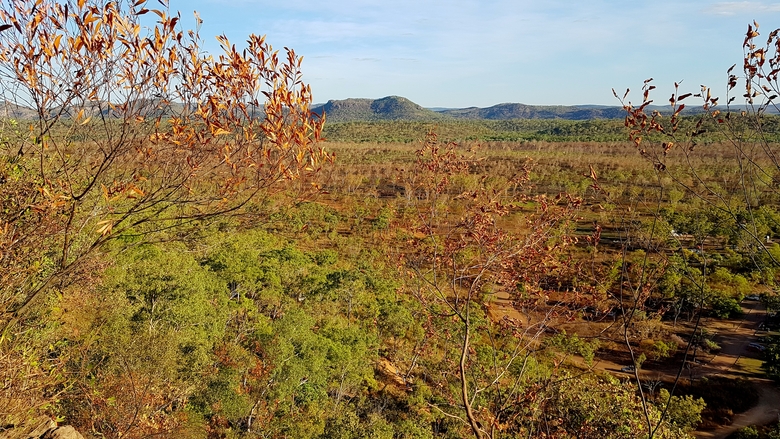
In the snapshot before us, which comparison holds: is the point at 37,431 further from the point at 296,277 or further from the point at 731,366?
the point at 731,366

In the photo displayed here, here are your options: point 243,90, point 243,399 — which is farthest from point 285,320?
point 243,90

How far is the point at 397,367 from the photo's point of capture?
1920 cm

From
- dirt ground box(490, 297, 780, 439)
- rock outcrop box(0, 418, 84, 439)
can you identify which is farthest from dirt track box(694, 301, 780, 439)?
rock outcrop box(0, 418, 84, 439)

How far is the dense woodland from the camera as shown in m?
3.34

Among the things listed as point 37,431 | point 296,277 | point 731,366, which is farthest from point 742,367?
point 37,431

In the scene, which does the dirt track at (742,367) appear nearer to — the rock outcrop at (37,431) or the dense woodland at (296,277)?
the dense woodland at (296,277)

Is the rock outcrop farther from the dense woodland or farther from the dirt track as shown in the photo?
the dirt track

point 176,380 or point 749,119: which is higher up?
point 749,119

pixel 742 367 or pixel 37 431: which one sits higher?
→ pixel 37 431

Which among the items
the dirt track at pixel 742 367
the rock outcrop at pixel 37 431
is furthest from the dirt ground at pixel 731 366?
the rock outcrop at pixel 37 431

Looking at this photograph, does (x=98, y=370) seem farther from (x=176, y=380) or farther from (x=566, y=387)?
(x=566, y=387)

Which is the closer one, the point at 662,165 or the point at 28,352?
the point at 662,165

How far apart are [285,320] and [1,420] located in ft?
29.0

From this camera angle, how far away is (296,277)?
62.0 ft
